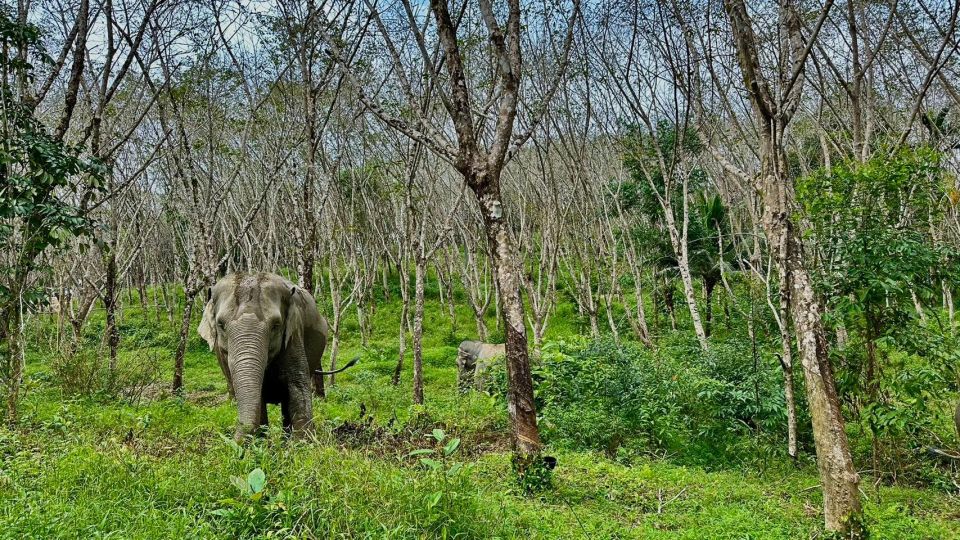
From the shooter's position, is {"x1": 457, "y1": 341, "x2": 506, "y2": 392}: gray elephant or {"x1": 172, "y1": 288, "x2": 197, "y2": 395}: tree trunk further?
{"x1": 457, "y1": 341, "x2": 506, "y2": 392}: gray elephant

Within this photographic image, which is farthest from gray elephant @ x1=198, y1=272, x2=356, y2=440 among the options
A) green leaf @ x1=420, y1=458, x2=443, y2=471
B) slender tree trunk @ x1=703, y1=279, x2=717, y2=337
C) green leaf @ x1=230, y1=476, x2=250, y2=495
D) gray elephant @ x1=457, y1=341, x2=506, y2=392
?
slender tree trunk @ x1=703, y1=279, x2=717, y2=337

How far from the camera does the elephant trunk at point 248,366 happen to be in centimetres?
625

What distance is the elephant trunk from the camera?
6.25 metres

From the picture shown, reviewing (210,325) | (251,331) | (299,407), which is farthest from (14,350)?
(299,407)

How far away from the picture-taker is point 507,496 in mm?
5191

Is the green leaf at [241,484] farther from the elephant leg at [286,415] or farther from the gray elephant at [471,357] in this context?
the gray elephant at [471,357]

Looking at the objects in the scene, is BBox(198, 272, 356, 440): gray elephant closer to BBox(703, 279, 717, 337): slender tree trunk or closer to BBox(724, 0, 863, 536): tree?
BBox(724, 0, 863, 536): tree

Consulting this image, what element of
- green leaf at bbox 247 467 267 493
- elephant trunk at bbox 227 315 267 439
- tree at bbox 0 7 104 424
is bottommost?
green leaf at bbox 247 467 267 493

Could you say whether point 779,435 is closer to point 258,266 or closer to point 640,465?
point 640,465

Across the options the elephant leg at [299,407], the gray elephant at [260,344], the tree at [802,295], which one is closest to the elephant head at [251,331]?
the gray elephant at [260,344]

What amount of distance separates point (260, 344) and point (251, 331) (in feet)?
0.56

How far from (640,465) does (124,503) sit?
16.9ft

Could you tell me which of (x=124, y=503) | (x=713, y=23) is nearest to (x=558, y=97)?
(x=713, y=23)

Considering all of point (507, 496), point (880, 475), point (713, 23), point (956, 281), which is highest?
point (713, 23)
